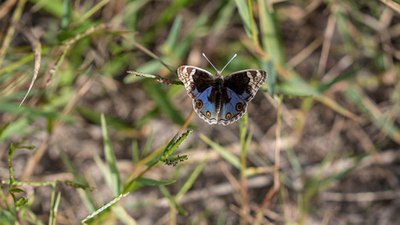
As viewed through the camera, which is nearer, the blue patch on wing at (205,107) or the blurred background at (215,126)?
the blue patch on wing at (205,107)

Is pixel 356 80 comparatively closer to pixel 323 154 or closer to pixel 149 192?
pixel 323 154

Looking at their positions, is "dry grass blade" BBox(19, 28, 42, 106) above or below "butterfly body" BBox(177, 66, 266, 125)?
above

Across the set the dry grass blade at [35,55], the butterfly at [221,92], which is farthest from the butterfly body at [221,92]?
the dry grass blade at [35,55]

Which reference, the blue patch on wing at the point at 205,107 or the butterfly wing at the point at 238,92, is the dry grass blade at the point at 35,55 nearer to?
the blue patch on wing at the point at 205,107

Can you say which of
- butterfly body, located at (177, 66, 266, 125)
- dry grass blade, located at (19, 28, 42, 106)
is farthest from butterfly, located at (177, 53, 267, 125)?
dry grass blade, located at (19, 28, 42, 106)

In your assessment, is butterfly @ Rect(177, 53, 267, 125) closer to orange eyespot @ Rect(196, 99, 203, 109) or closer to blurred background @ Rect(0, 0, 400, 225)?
orange eyespot @ Rect(196, 99, 203, 109)

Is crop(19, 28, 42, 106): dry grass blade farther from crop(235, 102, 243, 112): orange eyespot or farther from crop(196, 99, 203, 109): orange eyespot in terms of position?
crop(235, 102, 243, 112): orange eyespot

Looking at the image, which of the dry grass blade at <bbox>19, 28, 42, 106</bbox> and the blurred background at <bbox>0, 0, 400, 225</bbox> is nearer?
the dry grass blade at <bbox>19, 28, 42, 106</bbox>
